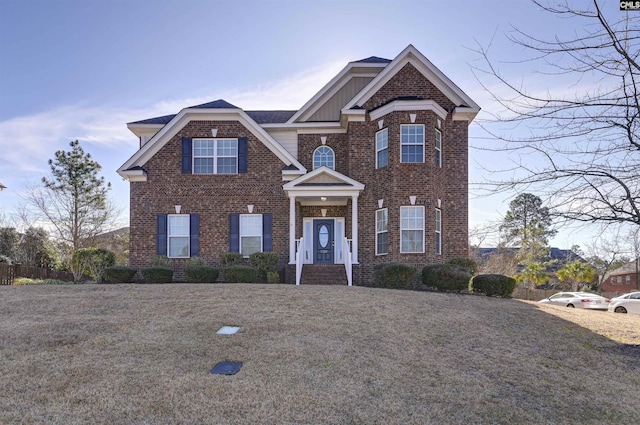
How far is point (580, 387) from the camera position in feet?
23.5

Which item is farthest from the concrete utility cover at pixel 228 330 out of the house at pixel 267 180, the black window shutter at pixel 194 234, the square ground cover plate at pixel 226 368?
the black window shutter at pixel 194 234

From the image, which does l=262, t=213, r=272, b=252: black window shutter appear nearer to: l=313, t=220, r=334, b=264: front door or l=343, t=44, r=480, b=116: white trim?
l=313, t=220, r=334, b=264: front door

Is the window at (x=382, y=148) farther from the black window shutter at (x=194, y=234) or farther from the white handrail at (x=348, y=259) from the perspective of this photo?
the black window shutter at (x=194, y=234)

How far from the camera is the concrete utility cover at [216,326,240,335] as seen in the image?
28.5 ft

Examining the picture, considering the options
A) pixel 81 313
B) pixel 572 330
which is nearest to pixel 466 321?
pixel 572 330

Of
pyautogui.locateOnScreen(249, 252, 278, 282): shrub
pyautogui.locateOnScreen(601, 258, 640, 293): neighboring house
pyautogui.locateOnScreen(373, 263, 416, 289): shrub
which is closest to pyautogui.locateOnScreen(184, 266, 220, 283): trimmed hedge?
pyautogui.locateOnScreen(249, 252, 278, 282): shrub

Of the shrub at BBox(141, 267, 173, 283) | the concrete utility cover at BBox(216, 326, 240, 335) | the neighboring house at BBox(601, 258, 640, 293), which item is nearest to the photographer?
the concrete utility cover at BBox(216, 326, 240, 335)

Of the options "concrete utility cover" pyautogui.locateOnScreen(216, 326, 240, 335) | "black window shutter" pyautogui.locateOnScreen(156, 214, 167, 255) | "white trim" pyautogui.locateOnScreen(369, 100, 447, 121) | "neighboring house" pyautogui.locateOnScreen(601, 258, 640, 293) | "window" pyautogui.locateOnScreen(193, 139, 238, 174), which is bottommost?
"neighboring house" pyautogui.locateOnScreen(601, 258, 640, 293)

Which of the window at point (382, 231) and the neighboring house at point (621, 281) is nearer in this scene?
the window at point (382, 231)

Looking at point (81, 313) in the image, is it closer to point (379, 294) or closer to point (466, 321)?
point (379, 294)

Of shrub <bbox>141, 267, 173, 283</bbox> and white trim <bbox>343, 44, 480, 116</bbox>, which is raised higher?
white trim <bbox>343, 44, 480, 116</bbox>

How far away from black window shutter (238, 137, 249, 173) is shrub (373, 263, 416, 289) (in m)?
6.45

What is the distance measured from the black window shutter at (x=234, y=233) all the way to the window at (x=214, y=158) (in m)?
1.75

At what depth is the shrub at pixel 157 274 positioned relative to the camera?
55.1 feet
